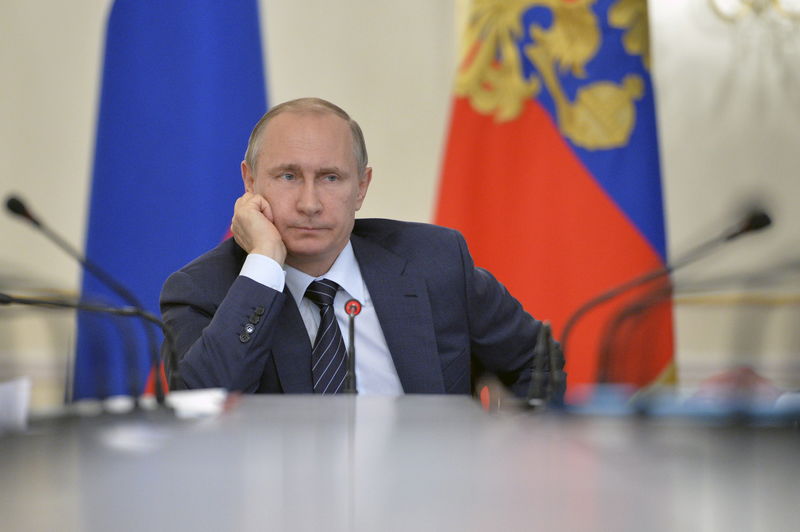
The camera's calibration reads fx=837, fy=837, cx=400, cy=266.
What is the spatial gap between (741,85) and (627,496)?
3223 millimetres

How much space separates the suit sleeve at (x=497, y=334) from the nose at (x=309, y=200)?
A: 393 mm

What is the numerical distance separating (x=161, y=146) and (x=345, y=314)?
129 cm

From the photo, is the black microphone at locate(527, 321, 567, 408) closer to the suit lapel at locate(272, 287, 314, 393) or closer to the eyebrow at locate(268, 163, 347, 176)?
the suit lapel at locate(272, 287, 314, 393)

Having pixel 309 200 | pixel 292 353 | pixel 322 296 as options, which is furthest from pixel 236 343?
pixel 309 200

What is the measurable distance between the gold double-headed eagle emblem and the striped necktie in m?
1.33

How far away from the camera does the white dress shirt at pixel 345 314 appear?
170cm

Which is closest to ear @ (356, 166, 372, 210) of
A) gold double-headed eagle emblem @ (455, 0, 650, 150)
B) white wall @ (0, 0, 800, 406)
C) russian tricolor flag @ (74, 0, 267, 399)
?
russian tricolor flag @ (74, 0, 267, 399)

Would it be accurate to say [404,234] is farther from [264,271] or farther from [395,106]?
[395,106]

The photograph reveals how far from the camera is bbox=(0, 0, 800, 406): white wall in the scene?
11.2 ft

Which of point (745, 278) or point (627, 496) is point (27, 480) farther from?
point (745, 278)

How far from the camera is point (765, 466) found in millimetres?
650

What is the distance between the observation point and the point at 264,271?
5.55 ft

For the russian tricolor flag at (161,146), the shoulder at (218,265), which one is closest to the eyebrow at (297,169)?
the shoulder at (218,265)

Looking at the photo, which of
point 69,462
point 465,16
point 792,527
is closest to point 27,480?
point 69,462
